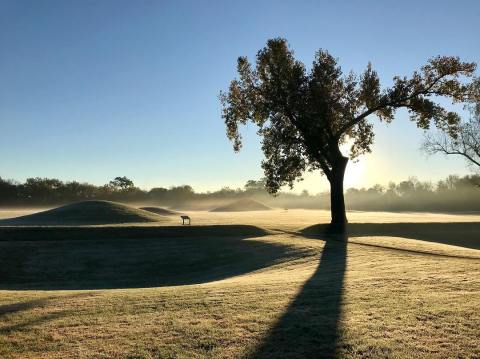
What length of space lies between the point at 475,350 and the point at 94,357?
7501 millimetres

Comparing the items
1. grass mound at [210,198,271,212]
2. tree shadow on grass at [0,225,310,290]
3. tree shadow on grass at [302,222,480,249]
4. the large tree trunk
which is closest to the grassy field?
tree shadow on grass at [0,225,310,290]

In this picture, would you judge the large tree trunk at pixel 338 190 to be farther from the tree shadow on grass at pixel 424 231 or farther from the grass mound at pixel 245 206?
the grass mound at pixel 245 206

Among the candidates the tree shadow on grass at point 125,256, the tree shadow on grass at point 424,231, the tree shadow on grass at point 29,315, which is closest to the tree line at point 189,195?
the tree shadow on grass at point 424,231

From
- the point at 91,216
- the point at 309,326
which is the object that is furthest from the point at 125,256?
the point at 91,216

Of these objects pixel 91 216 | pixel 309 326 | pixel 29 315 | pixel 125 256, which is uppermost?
pixel 91 216

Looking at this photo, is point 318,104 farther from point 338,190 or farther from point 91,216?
point 91,216

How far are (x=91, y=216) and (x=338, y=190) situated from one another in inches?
1221

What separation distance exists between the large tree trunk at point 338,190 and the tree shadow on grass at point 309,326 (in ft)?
78.4

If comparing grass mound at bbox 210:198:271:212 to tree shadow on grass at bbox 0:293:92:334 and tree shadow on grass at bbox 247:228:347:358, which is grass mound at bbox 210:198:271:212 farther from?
tree shadow on grass at bbox 0:293:92:334

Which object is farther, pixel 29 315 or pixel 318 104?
pixel 318 104

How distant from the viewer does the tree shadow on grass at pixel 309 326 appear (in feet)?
28.1

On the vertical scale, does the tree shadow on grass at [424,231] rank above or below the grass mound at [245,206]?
below

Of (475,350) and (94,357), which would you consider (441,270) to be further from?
(94,357)

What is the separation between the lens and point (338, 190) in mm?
38906
